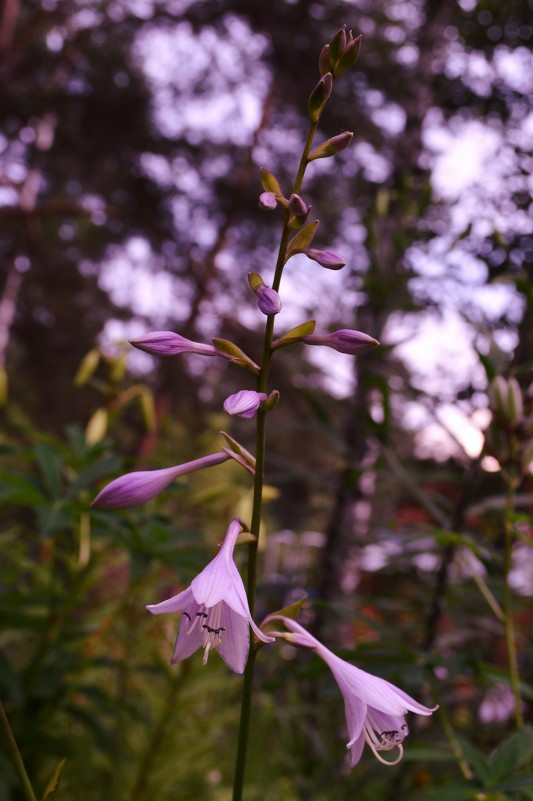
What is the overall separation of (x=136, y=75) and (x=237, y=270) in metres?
3.17

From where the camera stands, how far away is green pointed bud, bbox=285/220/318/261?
2.22 feet

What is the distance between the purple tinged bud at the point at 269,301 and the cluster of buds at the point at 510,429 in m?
0.63

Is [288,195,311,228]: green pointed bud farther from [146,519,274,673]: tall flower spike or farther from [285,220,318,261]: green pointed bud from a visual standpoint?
[146,519,274,673]: tall flower spike

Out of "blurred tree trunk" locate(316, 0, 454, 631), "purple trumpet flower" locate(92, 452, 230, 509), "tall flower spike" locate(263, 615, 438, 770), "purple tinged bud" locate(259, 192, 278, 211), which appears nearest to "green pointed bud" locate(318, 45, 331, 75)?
"purple tinged bud" locate(259, 192, 278, 211)

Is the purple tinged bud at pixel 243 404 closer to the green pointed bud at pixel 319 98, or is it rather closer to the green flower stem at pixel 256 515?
the green flower stem at pixel 256 515

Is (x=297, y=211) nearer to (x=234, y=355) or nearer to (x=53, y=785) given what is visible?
(x=234, y=355)

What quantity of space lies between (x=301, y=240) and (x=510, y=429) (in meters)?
0.62

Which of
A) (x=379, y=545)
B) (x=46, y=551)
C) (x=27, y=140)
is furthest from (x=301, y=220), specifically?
(x=27, y=140)

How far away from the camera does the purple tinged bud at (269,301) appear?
0.62 metres

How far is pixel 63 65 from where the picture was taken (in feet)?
28.3

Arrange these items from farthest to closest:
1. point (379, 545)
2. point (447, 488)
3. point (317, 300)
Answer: point (317, 300) < point (447, 488) < point (379, 545)

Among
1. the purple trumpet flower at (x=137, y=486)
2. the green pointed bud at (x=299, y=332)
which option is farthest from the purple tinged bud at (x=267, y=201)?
the purple trumpet flower at (x=137, y=486)

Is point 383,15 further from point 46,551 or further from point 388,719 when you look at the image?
point 388,719

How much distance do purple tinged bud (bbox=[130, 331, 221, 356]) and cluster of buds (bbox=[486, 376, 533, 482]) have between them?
62cm
